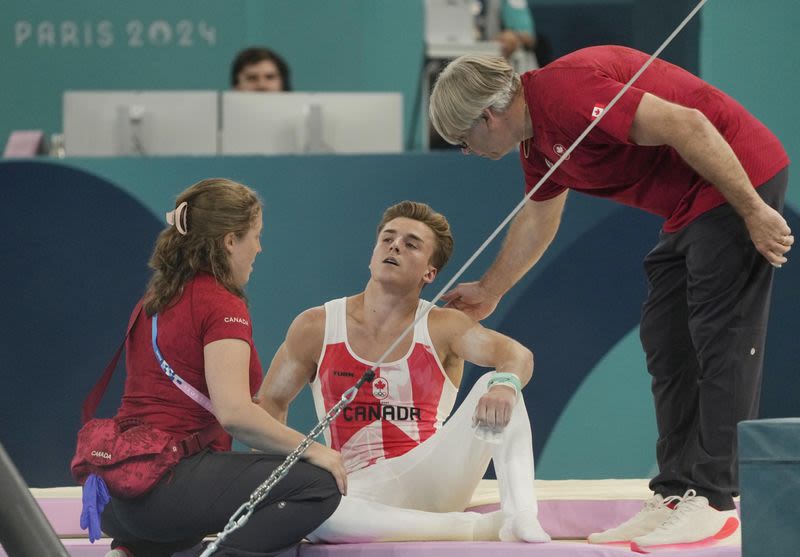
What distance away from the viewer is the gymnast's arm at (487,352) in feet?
8.07

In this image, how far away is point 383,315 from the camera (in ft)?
9.61

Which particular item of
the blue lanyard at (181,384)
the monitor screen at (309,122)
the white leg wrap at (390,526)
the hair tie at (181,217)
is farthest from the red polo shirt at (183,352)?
the monitor screen at (309,122)

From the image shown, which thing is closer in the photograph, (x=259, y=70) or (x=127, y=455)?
(x=127, y=455)

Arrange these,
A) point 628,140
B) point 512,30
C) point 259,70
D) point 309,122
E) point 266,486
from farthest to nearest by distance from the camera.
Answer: point 512,30 → point 259,70 → point 309,122 → point 628,140 → point 266,486

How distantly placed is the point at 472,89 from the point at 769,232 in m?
0.65

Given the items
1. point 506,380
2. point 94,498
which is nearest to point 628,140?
point 506,380

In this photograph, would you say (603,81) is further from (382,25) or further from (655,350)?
(382,25)

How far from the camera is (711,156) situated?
2.33m

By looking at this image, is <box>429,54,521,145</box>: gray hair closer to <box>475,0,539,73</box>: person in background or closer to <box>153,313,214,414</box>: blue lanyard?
<box>153,313,214,414</box>: blue lanyard

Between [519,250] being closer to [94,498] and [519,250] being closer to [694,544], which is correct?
[694,544]

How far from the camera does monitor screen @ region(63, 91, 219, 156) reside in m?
4.64

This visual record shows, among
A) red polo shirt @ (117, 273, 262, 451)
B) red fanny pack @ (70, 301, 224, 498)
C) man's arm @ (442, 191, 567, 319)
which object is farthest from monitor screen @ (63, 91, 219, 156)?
red fanny pack @ (70, 301, 224, 498)

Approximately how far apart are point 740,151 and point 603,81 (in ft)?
1.18

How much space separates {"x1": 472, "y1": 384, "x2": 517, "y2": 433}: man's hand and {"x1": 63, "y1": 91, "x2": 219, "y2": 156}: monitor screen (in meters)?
2.45
